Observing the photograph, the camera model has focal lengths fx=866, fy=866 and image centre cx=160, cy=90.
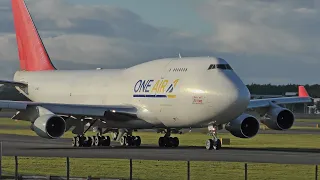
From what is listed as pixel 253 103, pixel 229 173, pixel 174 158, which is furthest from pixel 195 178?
pixel 253 103

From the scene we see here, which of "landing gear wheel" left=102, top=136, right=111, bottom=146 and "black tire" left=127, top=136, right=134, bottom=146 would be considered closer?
"black tire" left=127, top=136, right=134, bottom=146

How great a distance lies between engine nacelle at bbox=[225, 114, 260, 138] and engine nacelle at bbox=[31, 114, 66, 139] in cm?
1092

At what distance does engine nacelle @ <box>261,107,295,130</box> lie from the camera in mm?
59406

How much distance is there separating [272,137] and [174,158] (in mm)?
28774

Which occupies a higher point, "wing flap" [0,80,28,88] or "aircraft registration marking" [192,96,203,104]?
"wing flap" [0,80,28,88]

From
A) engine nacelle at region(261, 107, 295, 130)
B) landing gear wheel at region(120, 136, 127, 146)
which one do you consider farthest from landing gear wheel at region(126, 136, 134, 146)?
engine nacelle at region(261, 107, 295, 130)

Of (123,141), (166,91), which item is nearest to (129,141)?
(123,141)

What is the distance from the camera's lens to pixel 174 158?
45.0 meters

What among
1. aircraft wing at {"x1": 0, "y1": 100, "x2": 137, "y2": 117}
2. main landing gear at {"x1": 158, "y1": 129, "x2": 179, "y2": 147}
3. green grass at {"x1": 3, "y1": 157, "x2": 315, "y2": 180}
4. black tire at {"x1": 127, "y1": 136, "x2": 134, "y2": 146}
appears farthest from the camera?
black tire at {"x1": 127, "y1": 136, "x2": 134, "y2": 146}

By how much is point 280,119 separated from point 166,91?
9558mm

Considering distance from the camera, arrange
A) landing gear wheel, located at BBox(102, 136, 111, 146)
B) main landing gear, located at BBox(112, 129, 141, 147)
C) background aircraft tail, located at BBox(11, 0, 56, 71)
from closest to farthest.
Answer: main landing gear, located at BBox(112, 129, 141, 147) < landing gear wheel, located at BBox(102, 136, 111, 146) < background aircraft tail, located at BBox(11, 0, 56, 71)

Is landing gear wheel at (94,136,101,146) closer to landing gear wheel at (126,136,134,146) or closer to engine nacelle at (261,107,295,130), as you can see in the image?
landing gear wheel at (126,136,134,146)

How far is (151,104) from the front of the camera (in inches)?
2199

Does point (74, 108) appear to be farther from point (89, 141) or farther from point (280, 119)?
point (280, 119)
